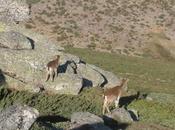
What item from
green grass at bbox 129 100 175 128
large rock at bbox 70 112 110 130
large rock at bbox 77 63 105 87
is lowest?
green grass at bbox 129 100 175 128

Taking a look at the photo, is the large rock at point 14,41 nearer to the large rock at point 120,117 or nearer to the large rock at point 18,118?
the large rock at point 120,117

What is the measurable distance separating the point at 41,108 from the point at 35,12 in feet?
299

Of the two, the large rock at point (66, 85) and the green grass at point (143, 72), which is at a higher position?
the large rock at point (66, 85)

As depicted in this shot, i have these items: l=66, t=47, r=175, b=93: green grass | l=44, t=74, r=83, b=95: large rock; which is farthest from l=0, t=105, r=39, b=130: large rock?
l=66, t=47, r=175, b=93: green grass

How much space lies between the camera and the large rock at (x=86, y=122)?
2617cm

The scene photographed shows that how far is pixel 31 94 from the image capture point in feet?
102

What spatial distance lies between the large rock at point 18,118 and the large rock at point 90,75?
1908cm

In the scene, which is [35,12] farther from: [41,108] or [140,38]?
[41,108]

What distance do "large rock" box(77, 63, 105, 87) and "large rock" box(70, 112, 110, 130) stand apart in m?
10.8

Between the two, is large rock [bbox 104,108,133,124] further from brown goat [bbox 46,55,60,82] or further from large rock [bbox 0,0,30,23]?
large rock [bbox 0,0,30,23]

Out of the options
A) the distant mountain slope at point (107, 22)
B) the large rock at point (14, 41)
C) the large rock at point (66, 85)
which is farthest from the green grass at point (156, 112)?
the distant mountain slope at point (107, 22)

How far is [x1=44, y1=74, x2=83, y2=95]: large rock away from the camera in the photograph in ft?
114

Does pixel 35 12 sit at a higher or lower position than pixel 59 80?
lower

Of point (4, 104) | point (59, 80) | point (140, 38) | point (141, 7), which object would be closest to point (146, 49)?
point (140, 38)
